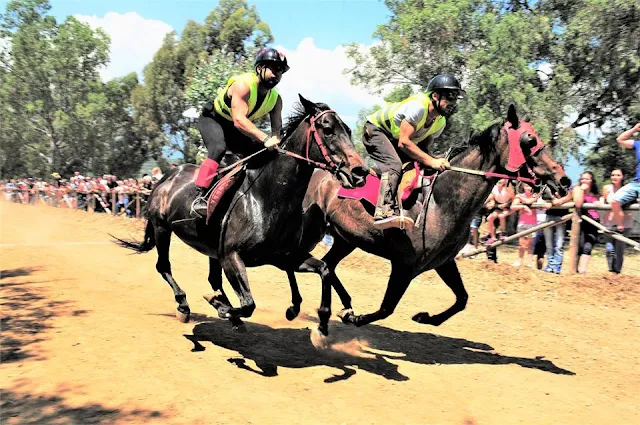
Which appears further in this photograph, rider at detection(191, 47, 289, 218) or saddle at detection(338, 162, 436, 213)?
saddle at detection(338, 162, 436, 213)

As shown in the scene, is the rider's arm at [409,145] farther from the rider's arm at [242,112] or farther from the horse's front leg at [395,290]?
the rider's arm at [242,112]

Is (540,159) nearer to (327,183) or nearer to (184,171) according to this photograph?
(327,183)

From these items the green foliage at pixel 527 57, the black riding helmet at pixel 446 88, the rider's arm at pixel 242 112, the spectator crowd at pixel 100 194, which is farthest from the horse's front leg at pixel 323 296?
the green foliage at pixel 527 57

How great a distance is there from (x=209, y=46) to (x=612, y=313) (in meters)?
38.9

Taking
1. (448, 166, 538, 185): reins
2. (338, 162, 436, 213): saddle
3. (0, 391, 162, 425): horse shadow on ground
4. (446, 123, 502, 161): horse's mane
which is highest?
(446, 123, 502, 161): horse's mane

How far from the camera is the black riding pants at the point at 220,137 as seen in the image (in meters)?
6.55

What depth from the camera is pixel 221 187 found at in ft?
20.2

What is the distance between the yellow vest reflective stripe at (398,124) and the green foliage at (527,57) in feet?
49.2

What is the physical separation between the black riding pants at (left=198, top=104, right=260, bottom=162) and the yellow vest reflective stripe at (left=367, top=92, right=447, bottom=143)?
1.63m

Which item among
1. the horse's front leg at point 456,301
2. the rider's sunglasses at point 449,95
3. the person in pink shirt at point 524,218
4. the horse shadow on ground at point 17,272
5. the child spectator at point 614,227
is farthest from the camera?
the person in pink shirt at point 524,218

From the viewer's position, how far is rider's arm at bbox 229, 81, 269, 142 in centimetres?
567

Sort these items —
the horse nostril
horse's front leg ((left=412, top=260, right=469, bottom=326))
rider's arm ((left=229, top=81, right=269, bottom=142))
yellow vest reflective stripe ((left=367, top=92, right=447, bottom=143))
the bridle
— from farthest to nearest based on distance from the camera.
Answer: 1. horse's front leg ((left=412, top=260, right=469, bottom=326))
2. yellow vest reflective stripe ((left=367, top=92, right=447, bottom=143))
3. rider's arm ((left=229, top=81, right=269, bottom=142))
4. the bridle
5. the horse nostril

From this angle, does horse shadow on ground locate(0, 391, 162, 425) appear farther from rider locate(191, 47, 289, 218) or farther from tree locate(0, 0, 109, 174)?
tree locate(0, 0, 109, 174)

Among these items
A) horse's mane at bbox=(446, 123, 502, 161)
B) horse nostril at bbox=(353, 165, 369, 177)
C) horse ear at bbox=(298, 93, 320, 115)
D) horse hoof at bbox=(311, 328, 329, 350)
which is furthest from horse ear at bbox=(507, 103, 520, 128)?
horse hoof at bbox=(311, 328, 329, 350)
